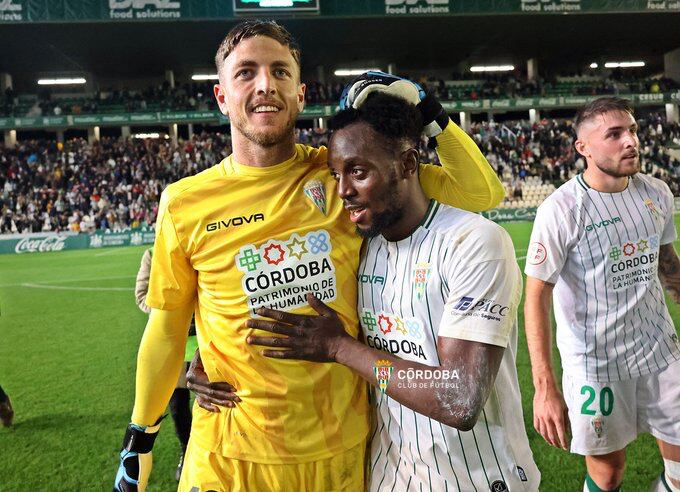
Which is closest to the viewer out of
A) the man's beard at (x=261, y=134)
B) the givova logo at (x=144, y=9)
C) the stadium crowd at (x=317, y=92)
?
the man's beard at (x=261, y=134)

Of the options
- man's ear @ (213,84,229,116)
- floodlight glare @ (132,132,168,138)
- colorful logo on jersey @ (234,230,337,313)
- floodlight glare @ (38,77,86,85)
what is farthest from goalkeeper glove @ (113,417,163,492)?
floodlight glare @ (38,77,86,85)

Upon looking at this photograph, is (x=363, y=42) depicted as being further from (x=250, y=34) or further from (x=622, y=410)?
(x=250, y=34)

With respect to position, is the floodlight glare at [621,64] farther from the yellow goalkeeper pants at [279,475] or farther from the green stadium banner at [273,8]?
the yellow goalkeeper pants at [279,475]

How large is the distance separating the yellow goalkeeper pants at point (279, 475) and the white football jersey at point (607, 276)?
159cm

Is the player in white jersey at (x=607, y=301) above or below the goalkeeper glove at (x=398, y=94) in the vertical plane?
below

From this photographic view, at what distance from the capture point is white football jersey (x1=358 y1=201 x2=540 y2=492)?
1871 mm

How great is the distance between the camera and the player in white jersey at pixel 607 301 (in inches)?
124

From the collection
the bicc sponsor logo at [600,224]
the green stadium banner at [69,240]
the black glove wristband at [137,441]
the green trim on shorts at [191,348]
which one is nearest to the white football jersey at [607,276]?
the bicc sponsor logo at [600,224]

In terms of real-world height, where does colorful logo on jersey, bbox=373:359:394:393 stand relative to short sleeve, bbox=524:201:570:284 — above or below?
below

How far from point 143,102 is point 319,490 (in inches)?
1369

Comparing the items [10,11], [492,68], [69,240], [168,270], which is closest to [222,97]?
[168,270]

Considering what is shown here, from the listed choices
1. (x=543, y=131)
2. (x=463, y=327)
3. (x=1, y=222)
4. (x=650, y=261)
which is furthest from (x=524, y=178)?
(x=463, y=327)

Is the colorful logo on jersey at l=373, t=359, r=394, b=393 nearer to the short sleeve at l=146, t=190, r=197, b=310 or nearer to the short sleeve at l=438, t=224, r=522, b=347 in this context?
the short sleeve at l=438, t=224, r=522, b=347

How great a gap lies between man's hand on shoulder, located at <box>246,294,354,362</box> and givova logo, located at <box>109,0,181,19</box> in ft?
92.0
